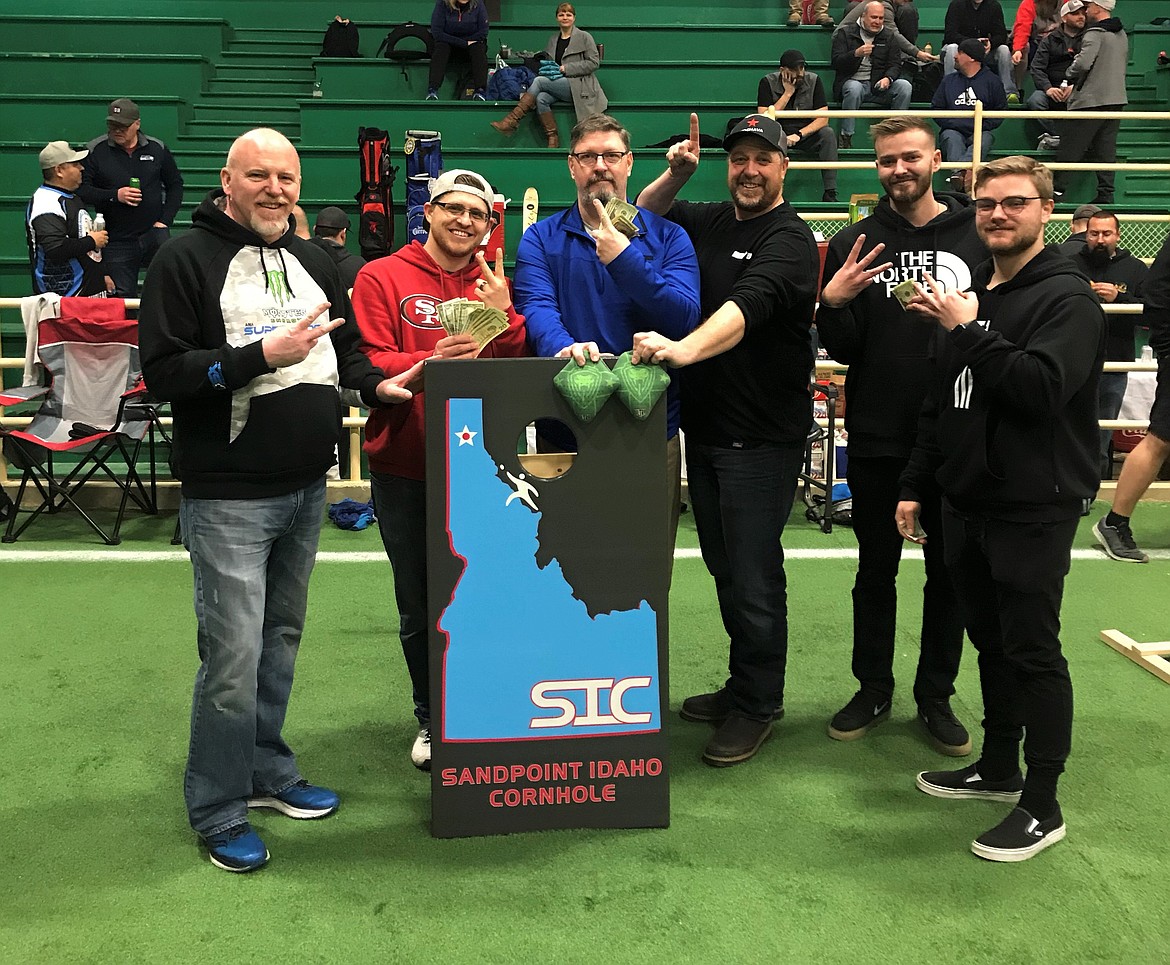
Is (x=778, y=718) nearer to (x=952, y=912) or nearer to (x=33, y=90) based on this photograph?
(x=952, y=912)

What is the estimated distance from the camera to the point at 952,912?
8.24 feet

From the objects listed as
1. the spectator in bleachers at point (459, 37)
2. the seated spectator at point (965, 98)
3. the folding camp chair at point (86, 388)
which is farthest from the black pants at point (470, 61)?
the folding camp chair at point (86, 388)

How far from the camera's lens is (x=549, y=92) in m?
9.86

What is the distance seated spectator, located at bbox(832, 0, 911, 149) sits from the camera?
10.2 meters

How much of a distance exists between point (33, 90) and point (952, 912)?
11.1 meters

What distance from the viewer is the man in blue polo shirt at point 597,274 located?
297 centimetres

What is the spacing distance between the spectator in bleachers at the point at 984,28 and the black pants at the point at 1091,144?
4.95 feet

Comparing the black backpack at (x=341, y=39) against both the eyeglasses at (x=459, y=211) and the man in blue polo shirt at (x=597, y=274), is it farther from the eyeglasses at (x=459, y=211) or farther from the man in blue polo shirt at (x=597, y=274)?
the eyeglasses at (x=459, y=211)

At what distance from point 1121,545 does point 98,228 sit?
689cm

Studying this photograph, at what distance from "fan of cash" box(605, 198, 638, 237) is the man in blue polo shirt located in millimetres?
36

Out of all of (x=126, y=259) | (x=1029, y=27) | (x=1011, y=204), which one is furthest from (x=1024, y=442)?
(x=1029, y=27)

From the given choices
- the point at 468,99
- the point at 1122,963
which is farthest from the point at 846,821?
the point at 468,99

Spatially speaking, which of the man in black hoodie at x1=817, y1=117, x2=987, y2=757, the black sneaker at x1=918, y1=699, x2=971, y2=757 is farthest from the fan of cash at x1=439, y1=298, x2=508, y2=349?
the black sneaker at x1=918, y1=699, x2=971, y2=757

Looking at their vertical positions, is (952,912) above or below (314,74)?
below
